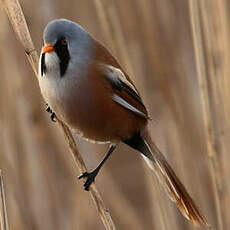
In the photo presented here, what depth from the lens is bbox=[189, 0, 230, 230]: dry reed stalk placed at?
2.12 m

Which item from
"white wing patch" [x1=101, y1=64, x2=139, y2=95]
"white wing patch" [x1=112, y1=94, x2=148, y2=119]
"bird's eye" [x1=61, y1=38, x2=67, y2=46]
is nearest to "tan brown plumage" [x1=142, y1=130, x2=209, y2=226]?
"white wing patch" [x1=112, y1=94, x2=148, y2=119]

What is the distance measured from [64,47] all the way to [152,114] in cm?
110

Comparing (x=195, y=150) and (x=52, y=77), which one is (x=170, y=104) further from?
(x=52, y=77)

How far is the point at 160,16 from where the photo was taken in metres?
2.83

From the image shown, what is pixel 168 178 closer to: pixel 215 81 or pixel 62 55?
pixel 215 81

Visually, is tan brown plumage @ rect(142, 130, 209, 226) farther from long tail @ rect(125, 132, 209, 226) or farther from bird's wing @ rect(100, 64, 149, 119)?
bird's wing @ rect(100, 64, 149, 119)

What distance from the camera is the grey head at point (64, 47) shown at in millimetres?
1936

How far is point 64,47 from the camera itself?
6.55 ft

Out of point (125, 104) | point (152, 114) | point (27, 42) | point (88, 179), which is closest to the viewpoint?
point (27, 42)

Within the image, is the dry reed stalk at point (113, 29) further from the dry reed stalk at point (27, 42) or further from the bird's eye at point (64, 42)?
the dry reed stalk at point (27, 42)

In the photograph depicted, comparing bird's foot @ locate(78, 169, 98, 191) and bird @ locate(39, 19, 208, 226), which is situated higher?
bird @ locate(39, 19, 208, 226)

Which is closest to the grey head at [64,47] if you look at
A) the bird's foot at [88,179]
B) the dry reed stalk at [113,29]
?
the dry reed stalk at [113,29]

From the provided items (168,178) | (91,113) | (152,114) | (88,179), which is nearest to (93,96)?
(91,113)

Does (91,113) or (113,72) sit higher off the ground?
(113,72)
